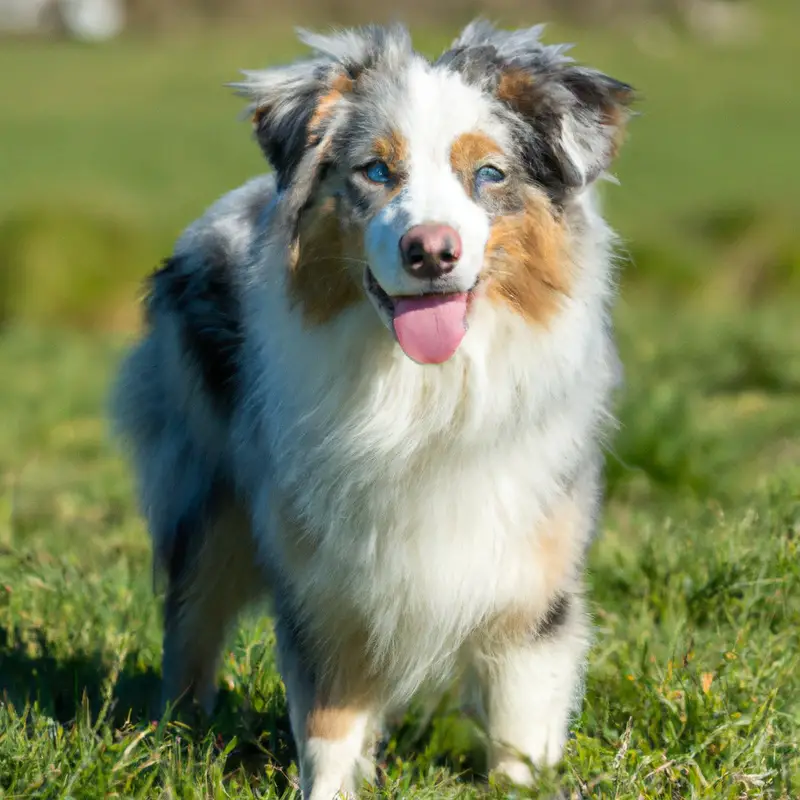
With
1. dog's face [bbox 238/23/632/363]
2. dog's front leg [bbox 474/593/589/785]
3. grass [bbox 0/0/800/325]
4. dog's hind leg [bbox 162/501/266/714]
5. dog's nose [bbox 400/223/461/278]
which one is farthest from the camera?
grass [bbox 0/0/800/325]

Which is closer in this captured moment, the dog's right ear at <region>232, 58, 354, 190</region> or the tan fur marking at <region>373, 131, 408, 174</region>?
the tan fur marking at <region>373, 131, 408, 174</region>

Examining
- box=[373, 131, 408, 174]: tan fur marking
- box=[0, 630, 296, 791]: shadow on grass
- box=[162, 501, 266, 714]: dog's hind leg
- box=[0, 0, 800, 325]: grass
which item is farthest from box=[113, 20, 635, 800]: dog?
A: box=[0, 0, 800, 325]: grass

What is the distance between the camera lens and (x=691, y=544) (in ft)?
14.8

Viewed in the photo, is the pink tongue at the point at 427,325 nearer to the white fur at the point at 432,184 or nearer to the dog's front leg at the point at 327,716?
the white fur at the point at 432,184

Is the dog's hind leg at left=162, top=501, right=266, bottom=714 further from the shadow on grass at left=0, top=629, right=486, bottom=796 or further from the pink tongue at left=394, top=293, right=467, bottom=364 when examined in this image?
the pink tongue at left=394, top=293, right=467, bottom=364

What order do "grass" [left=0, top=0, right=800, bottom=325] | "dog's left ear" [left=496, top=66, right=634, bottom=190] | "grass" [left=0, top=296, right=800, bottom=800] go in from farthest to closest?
"grass" [left=0, top=0, right=800, bottom=325], "dog's left ear" [left=496, top=66, right=634, bottom=190], "grass" [left=0, top=296, right=800, bottom=800]

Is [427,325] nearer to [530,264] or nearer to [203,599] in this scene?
[530,264]

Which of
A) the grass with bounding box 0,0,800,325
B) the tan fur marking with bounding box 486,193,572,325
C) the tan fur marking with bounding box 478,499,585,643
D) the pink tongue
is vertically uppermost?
the tan fur marking with bounding box 486,193,572,325

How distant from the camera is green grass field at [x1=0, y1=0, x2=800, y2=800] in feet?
10.6

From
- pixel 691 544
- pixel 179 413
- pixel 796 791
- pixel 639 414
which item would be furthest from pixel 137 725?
pixel 639 414

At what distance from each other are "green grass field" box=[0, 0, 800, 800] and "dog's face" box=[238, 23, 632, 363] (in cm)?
51

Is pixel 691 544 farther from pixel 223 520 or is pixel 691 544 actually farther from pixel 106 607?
pixel 106 607

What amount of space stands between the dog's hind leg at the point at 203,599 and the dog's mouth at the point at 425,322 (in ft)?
4.07

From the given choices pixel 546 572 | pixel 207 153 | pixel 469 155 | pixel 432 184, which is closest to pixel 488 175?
pixel 469 155
